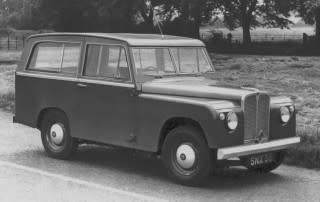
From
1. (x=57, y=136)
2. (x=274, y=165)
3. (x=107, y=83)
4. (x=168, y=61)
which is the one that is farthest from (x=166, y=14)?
(x=274, y=165)

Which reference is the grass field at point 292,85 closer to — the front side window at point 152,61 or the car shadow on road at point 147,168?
the front side window at point 152,61

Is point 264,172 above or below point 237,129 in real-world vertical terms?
below

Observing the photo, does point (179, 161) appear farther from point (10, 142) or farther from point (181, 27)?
point (181, 27)

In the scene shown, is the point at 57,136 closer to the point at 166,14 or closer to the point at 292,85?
the point at 292,85

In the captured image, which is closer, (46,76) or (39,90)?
(46,76)

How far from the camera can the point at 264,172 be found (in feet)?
28.2

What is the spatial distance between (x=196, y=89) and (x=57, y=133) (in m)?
2.56

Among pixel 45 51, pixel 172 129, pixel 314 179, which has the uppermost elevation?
pixel 45 51

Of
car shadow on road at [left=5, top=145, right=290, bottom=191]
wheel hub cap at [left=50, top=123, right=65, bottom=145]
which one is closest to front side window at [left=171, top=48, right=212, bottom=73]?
car shadow on road at [left=5, top=145, right=290, bottom=191]

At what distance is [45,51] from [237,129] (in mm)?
3562

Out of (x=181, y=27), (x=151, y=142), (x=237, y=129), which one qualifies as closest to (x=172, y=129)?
(x=151, y=142)

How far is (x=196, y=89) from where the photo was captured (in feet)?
25.7

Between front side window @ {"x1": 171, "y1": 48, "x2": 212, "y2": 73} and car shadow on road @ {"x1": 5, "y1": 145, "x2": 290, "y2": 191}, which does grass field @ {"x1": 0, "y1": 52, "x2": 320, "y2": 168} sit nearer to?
front side window @ {"x1": 171, "y1": 48, "x2": 212, "y2": 73}

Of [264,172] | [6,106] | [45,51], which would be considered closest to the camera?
[264,172]
